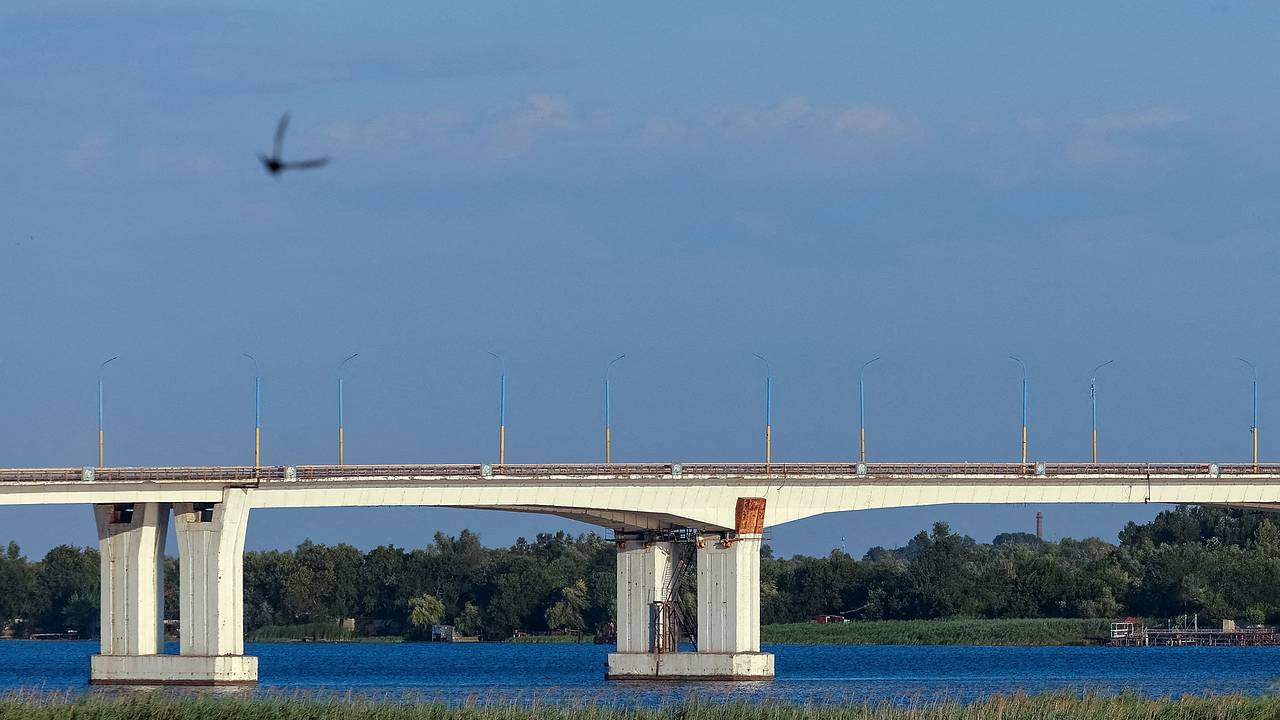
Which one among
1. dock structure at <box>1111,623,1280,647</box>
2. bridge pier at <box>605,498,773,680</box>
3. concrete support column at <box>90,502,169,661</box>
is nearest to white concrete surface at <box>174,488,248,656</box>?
concrete support column at <box>90,502,169,661</box>

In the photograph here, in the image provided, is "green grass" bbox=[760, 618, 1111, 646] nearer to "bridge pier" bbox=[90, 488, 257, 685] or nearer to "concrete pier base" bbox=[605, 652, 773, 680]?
"concrete pier base" bbox=[605, 652, 773, 680]

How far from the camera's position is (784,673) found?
387 ft

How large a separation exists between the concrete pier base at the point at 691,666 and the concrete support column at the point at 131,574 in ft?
72.8

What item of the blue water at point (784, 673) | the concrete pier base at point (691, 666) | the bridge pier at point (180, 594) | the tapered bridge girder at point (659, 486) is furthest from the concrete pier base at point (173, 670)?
the concrete pier base at point (691, 666)

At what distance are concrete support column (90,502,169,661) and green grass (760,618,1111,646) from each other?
6738cm

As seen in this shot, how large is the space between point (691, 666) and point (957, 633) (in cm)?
5925

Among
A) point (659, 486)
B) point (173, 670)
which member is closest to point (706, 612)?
point (659, 486)

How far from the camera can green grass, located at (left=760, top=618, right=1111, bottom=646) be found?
528 ft

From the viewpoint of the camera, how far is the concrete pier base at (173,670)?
97.4 meters

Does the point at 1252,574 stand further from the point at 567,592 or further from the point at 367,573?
the point at 367,573

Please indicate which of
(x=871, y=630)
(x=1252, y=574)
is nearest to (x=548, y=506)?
(x=871, y=630)

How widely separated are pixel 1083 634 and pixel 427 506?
7224 cm

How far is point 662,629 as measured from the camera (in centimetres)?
10969

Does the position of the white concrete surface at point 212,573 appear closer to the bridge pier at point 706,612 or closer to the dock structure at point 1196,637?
the bridge pier at point 706,612
